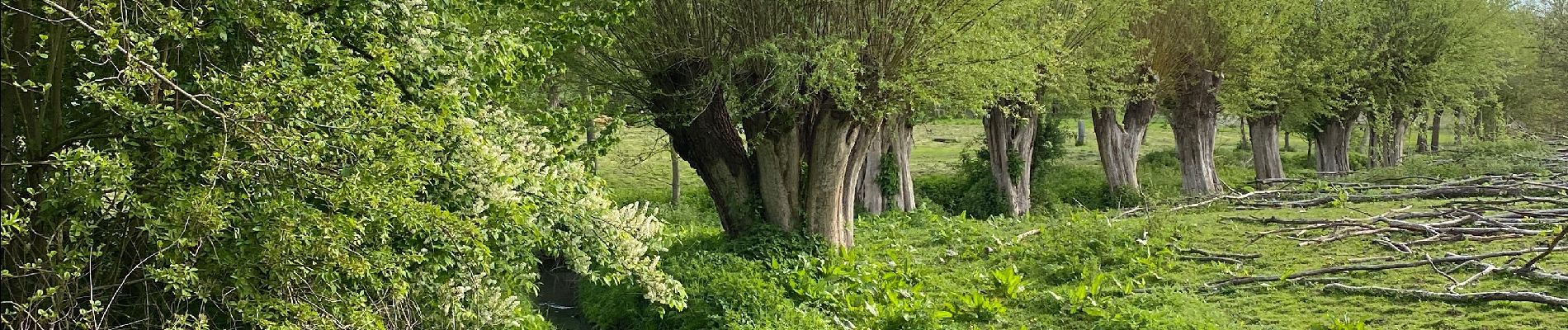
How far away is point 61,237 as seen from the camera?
6133 millimetres

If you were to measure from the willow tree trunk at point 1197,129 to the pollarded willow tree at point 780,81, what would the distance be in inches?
538

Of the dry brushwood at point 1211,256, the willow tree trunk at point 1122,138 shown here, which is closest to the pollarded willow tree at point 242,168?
the dry brushwood at point 1211,256

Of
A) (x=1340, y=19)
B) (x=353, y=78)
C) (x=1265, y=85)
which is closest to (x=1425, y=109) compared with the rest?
(x=1340, y=19)

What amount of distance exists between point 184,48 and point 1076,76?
18.7 meters

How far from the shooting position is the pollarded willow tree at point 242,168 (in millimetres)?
5781

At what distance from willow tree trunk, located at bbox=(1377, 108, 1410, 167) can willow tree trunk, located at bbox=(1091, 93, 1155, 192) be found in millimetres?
10348

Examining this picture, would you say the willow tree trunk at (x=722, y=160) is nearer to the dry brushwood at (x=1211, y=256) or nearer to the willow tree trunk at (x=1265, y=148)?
the dry brushwood at (x=1211, y=256)

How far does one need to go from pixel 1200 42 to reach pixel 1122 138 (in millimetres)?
3444

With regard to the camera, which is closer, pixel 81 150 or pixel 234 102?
pixel 81 150

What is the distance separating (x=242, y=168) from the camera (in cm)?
580

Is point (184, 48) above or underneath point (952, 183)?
above

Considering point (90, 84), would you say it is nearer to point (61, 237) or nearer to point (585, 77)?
point (61, 237)

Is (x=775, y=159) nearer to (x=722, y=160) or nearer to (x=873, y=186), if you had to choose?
(x=722, y=160)

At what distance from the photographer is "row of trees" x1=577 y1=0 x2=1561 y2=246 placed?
14.0 meters
